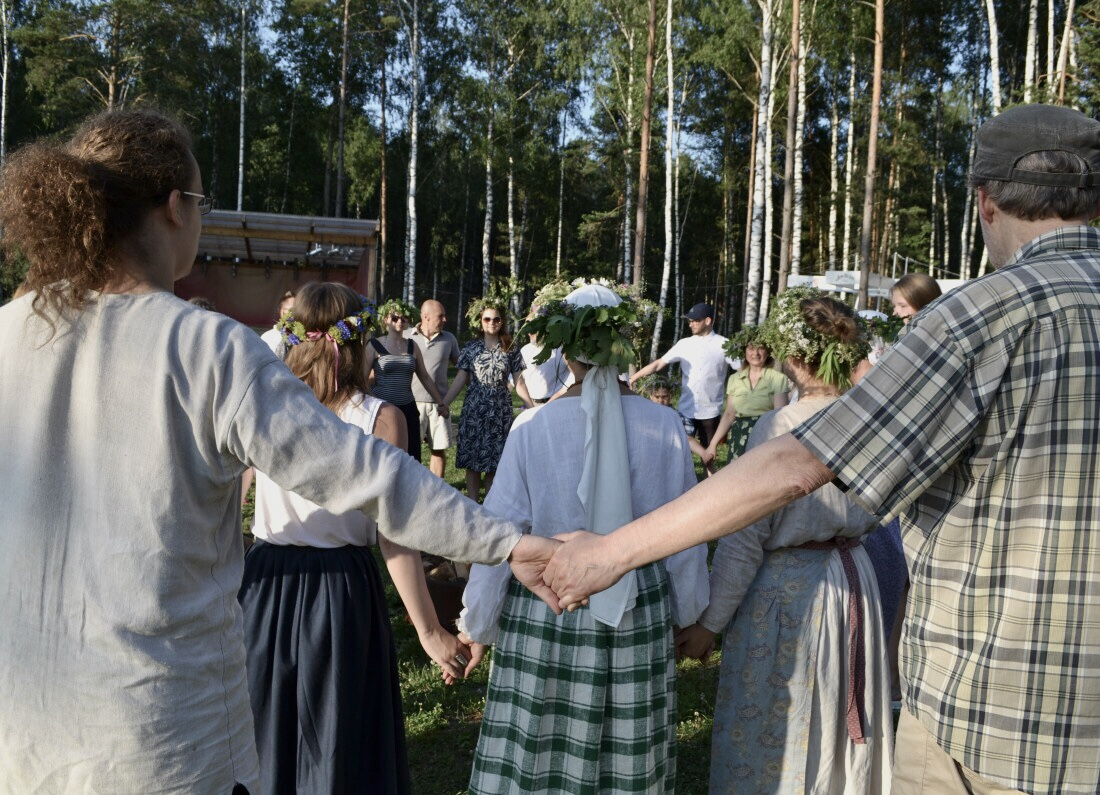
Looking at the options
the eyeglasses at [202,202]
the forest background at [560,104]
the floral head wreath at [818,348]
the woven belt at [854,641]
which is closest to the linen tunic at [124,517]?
the eyeglasses at [202,202]

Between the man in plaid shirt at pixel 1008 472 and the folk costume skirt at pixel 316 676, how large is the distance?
71.2 inches

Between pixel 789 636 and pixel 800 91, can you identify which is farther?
pixel 800 91

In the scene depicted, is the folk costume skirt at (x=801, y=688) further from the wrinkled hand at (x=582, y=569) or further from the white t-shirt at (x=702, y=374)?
the white t-shirt at (x=702, y=374)

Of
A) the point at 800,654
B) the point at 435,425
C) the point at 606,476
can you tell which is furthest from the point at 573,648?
the point at 435,425

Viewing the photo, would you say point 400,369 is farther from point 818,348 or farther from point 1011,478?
point 1011,478

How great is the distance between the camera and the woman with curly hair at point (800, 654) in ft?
9.83

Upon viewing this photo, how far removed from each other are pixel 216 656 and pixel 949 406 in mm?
1344

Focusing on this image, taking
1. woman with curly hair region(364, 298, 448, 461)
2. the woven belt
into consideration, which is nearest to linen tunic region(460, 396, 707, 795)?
the woven belt

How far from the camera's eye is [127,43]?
2964 cm

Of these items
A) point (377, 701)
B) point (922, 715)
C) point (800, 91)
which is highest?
point (800, 91)

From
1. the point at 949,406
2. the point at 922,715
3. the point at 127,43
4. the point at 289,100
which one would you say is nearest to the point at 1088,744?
the point at 922,715

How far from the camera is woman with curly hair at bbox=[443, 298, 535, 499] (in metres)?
8.14

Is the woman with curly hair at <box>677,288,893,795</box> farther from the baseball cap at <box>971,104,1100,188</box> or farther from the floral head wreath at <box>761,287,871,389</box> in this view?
the baseball cap at <box>971,104,1100,188</box>

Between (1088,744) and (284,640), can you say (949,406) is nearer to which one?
(1088,744)
